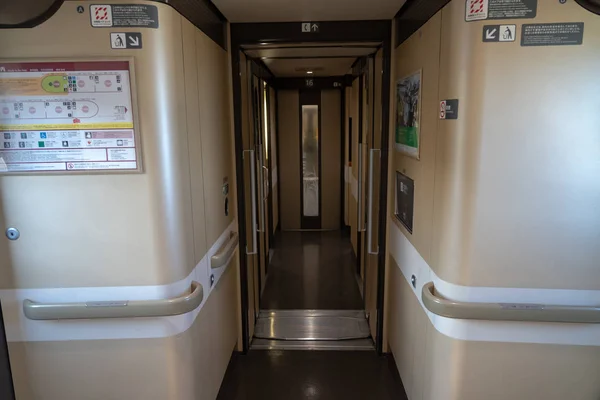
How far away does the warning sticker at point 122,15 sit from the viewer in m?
1.66

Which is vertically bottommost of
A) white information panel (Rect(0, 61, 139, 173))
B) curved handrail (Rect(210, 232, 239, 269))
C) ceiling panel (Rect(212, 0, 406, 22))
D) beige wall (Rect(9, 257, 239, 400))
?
beige wall (Rect(9, 257, 239, 400))

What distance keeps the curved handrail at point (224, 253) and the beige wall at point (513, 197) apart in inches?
46.5

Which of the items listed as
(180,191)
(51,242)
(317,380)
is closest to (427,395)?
(317,380)

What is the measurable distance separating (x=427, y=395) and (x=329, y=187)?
4.85 meters

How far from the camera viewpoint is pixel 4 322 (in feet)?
6.09

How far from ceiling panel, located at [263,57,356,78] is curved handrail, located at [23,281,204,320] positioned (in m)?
3.02

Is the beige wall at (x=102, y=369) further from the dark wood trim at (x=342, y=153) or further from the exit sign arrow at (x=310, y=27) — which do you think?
the dark wood trim at (x=342, y=153)

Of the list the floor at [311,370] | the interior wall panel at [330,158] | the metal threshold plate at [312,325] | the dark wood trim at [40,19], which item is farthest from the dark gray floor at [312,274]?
the dark wood trim at [40,19]

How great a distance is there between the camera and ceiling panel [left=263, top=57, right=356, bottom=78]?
172 inches

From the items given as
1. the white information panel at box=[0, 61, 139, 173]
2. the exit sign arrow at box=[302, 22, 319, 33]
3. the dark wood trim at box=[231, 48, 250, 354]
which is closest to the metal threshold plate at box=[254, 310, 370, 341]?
the dark wood trim at box=[231, 48, 250, 354]

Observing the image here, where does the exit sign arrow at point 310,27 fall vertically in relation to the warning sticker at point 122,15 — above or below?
above

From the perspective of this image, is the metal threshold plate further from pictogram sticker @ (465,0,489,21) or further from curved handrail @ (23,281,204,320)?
pictogram sticker @ (465,0,489,21)

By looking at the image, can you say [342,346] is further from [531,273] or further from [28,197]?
[28,197]

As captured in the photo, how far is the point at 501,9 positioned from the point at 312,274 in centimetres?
377
